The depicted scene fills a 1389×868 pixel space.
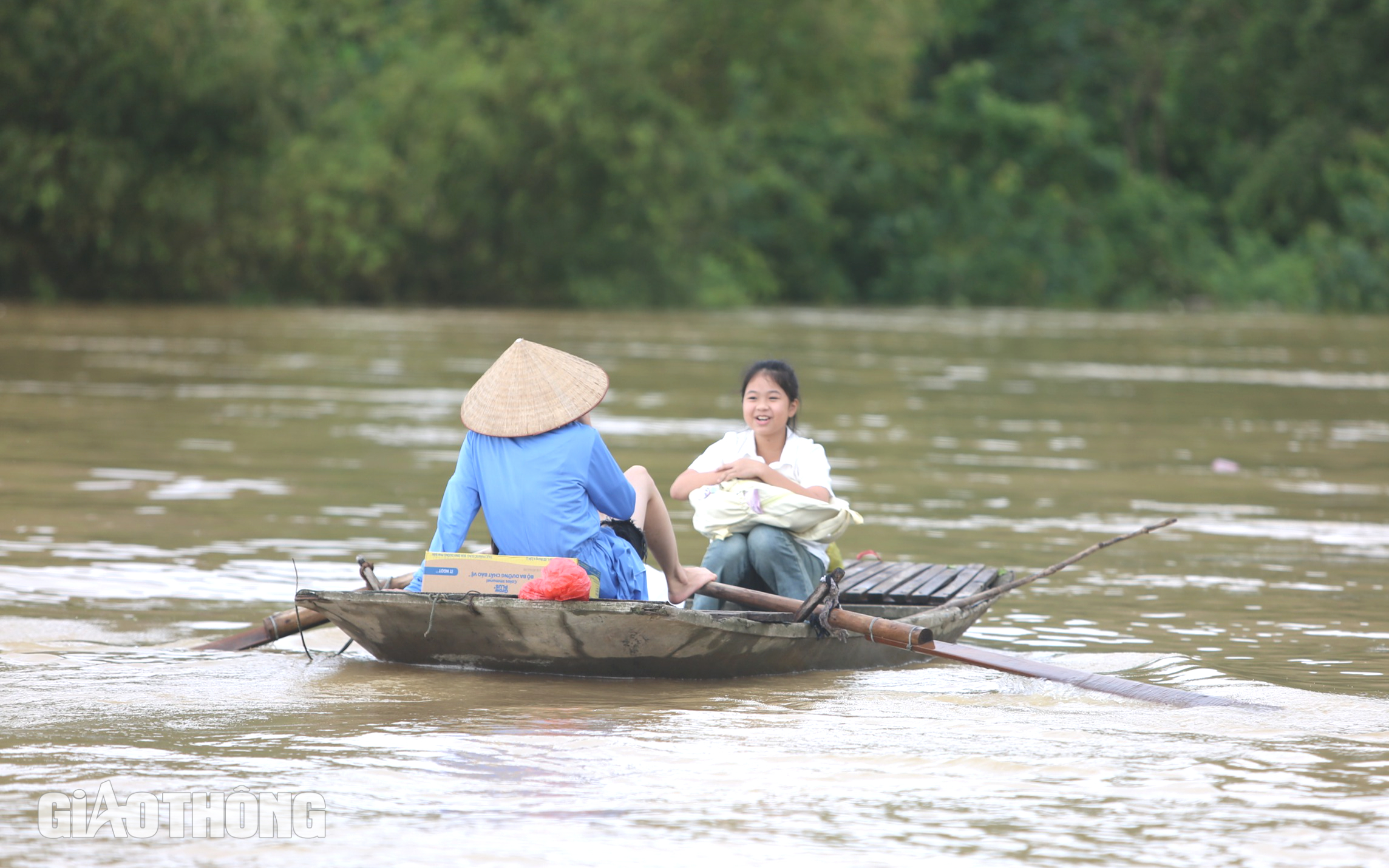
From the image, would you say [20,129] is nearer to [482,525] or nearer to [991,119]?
[482,525]

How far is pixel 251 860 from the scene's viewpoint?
13.9 ft

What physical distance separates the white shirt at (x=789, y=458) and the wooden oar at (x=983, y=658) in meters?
0.60

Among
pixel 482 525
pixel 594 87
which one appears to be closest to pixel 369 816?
pixel 482 525

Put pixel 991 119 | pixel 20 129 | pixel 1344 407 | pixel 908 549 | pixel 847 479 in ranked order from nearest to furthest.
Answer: pixel 908 549
pixel 847 479
pixel 1344 407
pixel 20 129
pixel 991 119

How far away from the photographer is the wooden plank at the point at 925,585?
7.53 metres

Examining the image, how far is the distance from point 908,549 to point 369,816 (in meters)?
5.77

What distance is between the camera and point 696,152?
1720 inches

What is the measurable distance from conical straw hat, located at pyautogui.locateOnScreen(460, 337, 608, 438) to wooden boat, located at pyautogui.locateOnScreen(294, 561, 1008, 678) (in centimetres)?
62

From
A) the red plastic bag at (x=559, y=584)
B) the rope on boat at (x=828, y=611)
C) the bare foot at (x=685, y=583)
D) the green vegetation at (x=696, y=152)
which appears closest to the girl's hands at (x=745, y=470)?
the bare foot at (x=685, y=583)

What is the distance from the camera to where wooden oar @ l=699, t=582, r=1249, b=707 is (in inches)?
242

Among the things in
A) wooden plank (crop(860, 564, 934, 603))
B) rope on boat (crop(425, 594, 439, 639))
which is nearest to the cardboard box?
rope on boat (crop(425, 594, 439, 639))

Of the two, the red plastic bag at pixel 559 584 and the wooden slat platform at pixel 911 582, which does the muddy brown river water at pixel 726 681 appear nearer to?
the wooden slat platform at pixel 911 582

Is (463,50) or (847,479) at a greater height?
(463,50)

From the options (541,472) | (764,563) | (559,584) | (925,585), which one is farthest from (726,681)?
(925,585)
